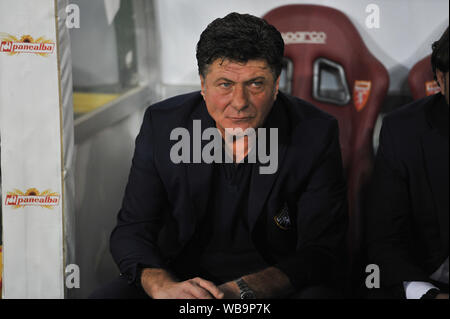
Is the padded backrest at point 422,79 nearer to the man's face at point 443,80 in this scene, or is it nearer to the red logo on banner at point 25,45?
the man's face at point 443,80

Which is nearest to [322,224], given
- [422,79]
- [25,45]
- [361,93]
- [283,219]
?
[283,219]

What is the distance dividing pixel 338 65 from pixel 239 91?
79cm

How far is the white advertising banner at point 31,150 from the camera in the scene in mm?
1350

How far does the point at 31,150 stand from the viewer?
139 centimetres

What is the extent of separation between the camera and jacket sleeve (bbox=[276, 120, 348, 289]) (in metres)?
1.20

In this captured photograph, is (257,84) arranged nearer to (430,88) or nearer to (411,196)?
(411,196)

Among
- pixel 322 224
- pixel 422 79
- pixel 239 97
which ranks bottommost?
pixel 322 224

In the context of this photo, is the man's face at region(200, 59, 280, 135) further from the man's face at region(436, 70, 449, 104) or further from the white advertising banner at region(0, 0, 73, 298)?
the white advertising banner at region(0, 0, 73, 298)

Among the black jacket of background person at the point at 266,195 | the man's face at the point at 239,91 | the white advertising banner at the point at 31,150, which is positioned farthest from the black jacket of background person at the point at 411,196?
the white advertising banner at the point at 31,150

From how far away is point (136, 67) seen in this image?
1925mm
